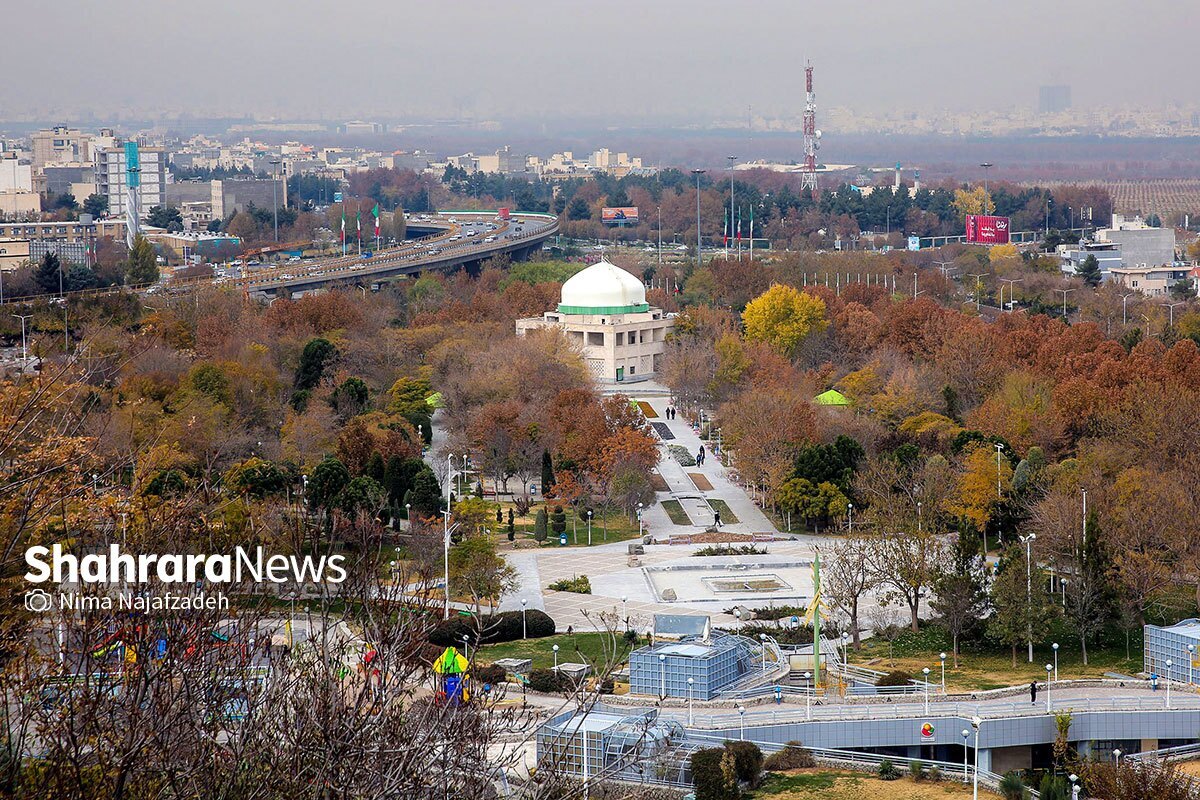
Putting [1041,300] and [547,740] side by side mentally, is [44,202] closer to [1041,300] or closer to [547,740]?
[1041,300]

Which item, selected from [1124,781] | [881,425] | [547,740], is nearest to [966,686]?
[1124,781]

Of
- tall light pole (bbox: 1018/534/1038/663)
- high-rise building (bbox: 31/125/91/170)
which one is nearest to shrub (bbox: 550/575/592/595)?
tall light pole (bbox: 1018/534/1038/663)

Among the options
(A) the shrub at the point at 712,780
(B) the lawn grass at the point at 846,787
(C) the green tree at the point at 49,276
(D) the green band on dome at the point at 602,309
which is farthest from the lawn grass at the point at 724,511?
(C) the green tree at the point at 49,276

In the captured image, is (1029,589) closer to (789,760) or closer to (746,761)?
(789,760)

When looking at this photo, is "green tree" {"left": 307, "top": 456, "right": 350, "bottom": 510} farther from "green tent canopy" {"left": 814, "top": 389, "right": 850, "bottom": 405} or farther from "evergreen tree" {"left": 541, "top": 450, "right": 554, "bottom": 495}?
"green tent canopy" {"left": 814, "top": 389, "right": 850, "bottom": 405}

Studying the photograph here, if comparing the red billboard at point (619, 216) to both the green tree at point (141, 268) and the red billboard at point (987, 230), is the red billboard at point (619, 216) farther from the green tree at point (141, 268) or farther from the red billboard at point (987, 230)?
the green tree at point (141, 268)

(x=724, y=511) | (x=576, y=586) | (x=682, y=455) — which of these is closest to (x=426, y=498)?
(x=576, y=586)
